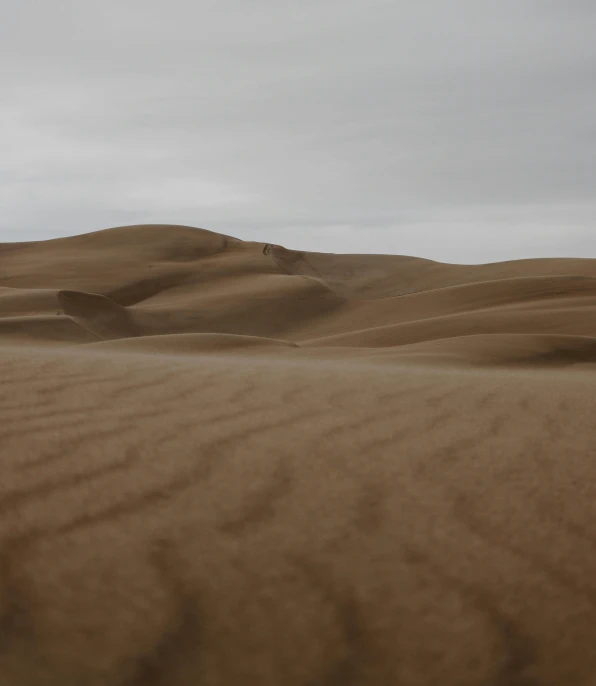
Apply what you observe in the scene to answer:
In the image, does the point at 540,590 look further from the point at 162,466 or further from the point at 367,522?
the point at 162,466

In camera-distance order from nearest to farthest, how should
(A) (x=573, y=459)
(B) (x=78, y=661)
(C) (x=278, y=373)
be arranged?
1. (B) (x=78, y=661)
2. (A) (x=573, y=459)
3. (C) (x=278, y=373)

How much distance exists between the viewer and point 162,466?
1.38 metres

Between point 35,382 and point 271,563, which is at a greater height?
point 35,382

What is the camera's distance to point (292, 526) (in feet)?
3.87

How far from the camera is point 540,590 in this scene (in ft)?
3.43

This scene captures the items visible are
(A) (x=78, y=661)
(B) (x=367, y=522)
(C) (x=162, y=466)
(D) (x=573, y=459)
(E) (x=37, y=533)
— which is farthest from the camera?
(D) (x=573, y=459)

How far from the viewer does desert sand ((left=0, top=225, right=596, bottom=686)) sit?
91cm

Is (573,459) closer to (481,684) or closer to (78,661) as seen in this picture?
(481,684)

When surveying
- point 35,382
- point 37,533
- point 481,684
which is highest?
point 35,382

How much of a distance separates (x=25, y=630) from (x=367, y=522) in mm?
528

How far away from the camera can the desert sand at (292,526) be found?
0.91m

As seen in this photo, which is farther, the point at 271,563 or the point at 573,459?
the point at 573,459

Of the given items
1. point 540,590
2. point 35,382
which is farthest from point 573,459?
point 35,382

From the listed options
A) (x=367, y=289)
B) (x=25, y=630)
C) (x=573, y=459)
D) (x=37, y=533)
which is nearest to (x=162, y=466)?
(x=37, y=533)
